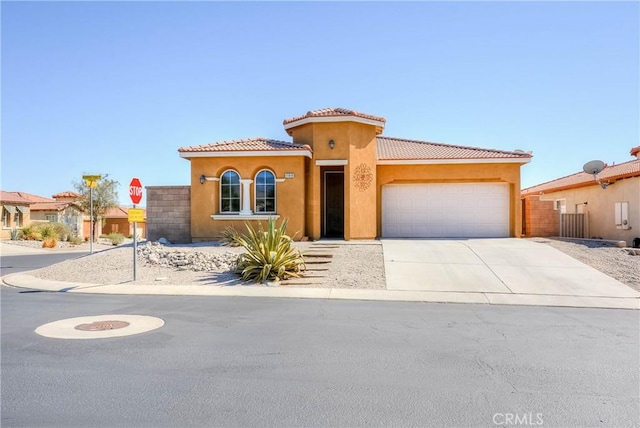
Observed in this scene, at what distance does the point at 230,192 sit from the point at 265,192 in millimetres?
1447

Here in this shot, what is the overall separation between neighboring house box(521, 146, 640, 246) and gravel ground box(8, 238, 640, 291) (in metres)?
3.19

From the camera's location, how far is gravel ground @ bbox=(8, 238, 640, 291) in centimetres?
1271

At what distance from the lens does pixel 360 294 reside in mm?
11117

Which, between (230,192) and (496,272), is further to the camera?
(230,192)

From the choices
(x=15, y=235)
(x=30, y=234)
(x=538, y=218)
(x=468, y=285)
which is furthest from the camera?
(x=30, y=234)

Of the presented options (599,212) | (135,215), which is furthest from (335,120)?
(599,212)

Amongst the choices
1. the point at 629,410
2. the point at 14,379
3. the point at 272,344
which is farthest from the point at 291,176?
the point at 629,410

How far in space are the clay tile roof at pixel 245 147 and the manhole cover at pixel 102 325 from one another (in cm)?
1076

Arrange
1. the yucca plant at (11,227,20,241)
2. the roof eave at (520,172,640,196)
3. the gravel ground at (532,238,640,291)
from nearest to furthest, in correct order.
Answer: the gravel ground at (532,238,640,291)
the roof eave at (520,172,640,196)
the yucca plant at (11,227,20,241)

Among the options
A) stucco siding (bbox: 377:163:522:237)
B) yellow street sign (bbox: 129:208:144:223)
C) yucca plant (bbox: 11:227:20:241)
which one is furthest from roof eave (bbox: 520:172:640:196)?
→ yucca plant (bbox: 11:227:20:241)

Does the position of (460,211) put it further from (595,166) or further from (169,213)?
(169,213)

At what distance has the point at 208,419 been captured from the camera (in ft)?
13.9

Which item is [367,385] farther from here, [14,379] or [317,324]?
[14,379]

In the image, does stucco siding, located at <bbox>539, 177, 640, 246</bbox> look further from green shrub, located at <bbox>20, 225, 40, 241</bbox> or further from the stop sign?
green shrub, located at <bbox>20, 225, 40, 241</bbox>
